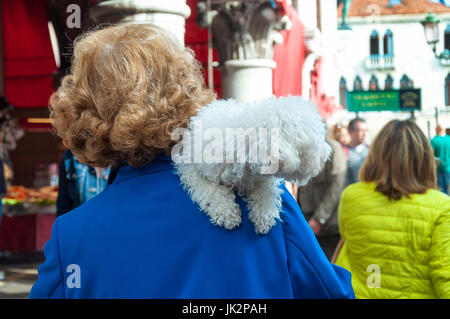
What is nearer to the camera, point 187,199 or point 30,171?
point 187,199

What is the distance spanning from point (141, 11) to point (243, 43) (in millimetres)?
1456

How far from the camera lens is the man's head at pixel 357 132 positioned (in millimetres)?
5840

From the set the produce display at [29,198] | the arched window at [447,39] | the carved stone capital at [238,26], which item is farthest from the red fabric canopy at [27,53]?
the arched window at [447,39]

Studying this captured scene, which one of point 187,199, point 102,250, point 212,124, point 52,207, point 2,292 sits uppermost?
point 212,124

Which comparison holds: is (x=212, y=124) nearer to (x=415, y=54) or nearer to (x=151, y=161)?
(x=151, y=161)

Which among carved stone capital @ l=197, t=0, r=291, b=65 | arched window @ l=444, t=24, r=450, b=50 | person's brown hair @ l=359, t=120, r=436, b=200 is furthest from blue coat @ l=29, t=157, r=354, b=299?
arched window @ l=444, t=24, r=450, b=50

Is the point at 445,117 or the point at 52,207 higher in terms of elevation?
the point at 445,117

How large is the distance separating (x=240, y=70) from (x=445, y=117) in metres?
2.05

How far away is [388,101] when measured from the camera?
19.9ft

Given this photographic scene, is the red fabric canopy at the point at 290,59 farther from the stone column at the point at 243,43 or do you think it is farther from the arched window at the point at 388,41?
the arched window at the point at 388,41

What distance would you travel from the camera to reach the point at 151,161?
50.5 inches

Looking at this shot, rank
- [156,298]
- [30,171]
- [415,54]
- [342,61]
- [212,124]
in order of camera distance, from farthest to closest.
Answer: [30,171]
[342,61]
[415,54]
[156,298]
[212,124]

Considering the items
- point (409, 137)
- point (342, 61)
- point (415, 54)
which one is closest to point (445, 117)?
point (415, 54)

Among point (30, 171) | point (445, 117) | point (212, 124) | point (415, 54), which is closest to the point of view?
point (212, 124)
